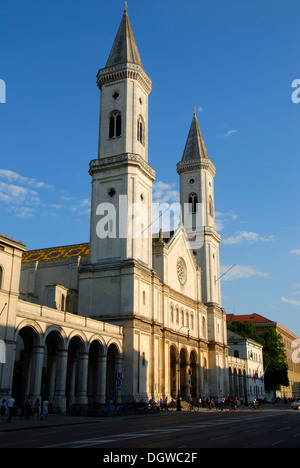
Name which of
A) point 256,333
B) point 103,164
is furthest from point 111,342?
point 256,333

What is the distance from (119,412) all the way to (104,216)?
22649mm

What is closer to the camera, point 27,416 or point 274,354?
point 27,416

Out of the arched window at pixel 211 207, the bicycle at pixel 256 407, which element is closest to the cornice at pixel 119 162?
the arched window at pixel 211 207

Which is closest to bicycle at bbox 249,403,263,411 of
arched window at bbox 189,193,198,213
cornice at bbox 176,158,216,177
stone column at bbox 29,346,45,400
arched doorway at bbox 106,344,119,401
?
arched doorway at bbox 106,344,119,401

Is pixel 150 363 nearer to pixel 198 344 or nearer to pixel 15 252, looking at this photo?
pixel 198 344

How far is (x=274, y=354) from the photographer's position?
110188 mm

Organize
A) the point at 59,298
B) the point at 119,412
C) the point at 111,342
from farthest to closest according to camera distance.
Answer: the point at 59,298
the point at 111,342
the point at 119,412

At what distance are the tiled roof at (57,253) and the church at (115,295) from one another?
0.66 feet

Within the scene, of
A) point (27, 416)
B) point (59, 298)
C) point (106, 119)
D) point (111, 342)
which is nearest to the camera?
point (27, 416)

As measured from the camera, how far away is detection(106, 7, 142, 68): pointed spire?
60.3m

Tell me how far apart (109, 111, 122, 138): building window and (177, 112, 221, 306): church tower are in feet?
90.9

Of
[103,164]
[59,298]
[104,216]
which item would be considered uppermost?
[103,164]

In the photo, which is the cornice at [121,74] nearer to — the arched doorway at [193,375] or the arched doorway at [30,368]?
the arched doorway at [30,368]

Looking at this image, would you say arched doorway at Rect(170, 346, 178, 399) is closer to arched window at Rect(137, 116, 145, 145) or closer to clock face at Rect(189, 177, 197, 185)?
arched window at Rect(137, 116, 145, 145)
